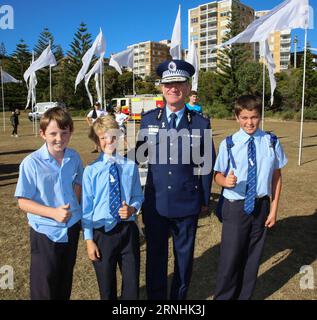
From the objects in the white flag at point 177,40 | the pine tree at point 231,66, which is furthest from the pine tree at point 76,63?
the white flag at point 177,40

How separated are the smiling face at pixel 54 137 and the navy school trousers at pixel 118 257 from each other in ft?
2.11

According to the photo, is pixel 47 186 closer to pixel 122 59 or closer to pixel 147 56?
pixel 122 59

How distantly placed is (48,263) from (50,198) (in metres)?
0.45

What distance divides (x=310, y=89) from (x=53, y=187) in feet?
128

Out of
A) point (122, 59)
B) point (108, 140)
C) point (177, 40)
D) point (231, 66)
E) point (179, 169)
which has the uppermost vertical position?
point (231, 66)

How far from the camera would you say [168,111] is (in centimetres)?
284

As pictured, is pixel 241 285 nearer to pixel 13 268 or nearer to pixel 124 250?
pixel 124 250

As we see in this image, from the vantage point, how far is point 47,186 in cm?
237

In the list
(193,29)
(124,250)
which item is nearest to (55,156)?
(124,250)

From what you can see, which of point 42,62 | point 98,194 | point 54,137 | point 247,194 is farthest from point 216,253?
point 42,62

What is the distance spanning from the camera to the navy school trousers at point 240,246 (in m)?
2.92

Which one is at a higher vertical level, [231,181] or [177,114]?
[177,114]

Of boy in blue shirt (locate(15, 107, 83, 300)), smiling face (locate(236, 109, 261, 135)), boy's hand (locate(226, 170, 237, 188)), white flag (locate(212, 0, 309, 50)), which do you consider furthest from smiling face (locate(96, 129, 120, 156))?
white flag (locate(212, 0, 309, 50))

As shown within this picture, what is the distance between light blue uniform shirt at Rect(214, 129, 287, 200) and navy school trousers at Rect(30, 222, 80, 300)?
1.30 meters
